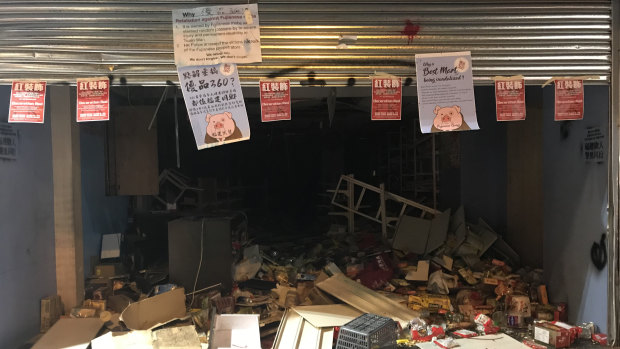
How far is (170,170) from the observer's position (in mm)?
9852

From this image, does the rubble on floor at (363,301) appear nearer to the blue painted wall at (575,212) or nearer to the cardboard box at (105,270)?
the cardboard box at (105,270)

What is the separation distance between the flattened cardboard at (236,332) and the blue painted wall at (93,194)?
2931mm

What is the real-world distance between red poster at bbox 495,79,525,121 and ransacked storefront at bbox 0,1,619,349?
16 mm

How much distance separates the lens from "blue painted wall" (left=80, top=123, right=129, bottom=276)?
5962 mm

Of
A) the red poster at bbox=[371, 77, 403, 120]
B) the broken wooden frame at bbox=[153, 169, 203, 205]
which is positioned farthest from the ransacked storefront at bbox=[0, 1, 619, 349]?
the broken wooden frame at bbox=[153, 169, 203, 205]

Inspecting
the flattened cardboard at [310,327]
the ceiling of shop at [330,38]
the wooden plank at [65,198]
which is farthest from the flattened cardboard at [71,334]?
the ceiling of shop at [330,38]

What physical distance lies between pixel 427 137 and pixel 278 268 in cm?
531

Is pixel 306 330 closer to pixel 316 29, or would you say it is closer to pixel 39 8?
pixel 316 29

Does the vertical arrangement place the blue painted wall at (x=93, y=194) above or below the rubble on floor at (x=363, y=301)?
above

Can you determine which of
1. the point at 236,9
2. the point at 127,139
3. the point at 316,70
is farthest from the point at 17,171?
the point at 316,70

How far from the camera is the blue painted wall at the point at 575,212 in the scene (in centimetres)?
379

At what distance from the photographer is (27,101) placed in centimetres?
299

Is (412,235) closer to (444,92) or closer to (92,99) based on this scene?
(444,92)

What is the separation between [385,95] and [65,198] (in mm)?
4071
